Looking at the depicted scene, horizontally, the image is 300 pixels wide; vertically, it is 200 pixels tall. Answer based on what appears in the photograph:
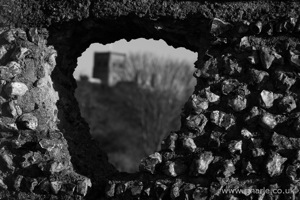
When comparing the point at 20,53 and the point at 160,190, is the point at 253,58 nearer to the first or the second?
the point at 160,190

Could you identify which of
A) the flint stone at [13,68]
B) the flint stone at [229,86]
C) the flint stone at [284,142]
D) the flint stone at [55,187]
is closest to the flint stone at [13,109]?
the flint stone at [13,68]

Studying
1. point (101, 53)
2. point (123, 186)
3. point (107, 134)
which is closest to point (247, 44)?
point (123, 186)

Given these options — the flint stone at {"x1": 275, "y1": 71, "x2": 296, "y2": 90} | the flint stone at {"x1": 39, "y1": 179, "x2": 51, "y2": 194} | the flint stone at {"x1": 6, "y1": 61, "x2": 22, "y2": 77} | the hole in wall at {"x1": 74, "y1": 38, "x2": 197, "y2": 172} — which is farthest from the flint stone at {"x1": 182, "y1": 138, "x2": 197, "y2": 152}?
the hole in wall at {"x1": 74, "y1": 38, "x2": 197, "y2": 172}

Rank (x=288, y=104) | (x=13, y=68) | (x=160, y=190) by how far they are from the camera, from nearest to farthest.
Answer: (x=288, y=104)
(x=160, y=190)
(x=13, y=68)

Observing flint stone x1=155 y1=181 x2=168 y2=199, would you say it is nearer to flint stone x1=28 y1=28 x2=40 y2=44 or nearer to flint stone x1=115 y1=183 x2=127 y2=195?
flint stone x1=115 y1=183 x2=127 y2=195

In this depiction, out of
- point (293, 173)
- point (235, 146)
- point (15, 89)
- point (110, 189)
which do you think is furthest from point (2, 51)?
point (293, 173)

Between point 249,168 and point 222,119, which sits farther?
point 222,119

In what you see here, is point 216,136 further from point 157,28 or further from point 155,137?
point 155,137
